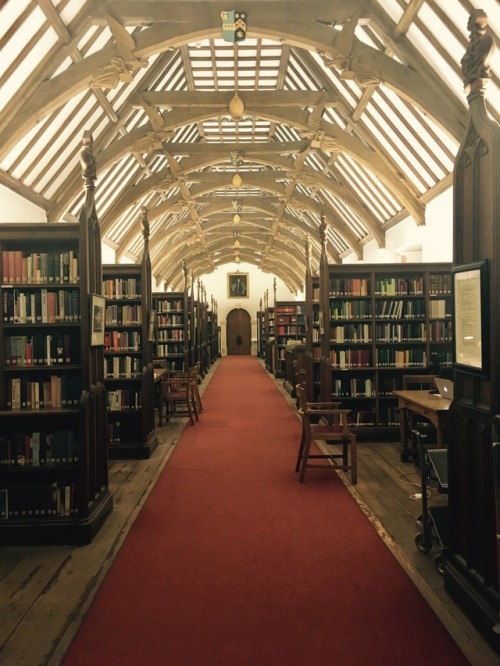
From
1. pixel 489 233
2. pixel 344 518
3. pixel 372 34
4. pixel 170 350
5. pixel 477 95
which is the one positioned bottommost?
pixel 344 518

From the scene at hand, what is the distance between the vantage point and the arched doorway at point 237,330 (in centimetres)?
2916

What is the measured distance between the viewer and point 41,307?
3.98m

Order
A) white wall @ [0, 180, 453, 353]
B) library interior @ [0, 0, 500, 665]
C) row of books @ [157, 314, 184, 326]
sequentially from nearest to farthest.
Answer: library interior @ [0, 0, 500, 665] → white wall @ [0, 180, 453, 353] → row of books @ [157, 314, 184, 326]

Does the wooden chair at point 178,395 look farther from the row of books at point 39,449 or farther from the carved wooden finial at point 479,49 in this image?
the carved wooden finial at point 479,49

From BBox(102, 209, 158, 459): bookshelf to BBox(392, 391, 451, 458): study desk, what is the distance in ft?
9.32

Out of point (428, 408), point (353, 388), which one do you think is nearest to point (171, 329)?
point (353, 388)

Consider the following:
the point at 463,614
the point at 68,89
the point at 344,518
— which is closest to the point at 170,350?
the point at 68,89

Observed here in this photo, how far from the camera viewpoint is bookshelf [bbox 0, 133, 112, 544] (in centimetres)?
379

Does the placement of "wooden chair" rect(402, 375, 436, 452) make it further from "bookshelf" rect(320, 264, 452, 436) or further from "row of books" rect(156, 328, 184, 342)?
"row of books" rect(156, 328, 184, 342)

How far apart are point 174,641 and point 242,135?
13.2m

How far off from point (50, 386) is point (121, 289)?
106 inches

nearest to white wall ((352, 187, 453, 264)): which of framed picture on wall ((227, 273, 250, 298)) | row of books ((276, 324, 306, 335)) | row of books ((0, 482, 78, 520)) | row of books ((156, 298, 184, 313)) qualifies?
row of books ((276, 324, 306, 335))

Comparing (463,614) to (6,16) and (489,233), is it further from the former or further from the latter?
(6,16)

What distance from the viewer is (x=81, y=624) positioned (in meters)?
2.67
